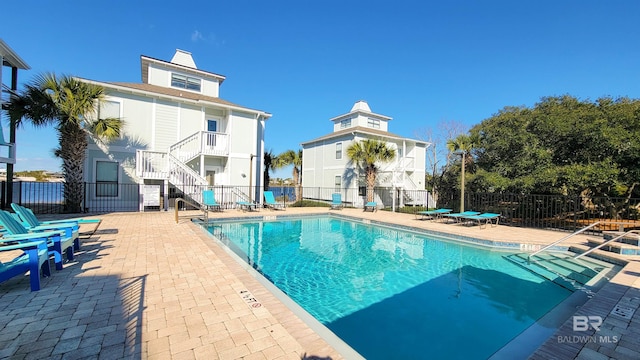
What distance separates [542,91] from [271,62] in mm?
18639

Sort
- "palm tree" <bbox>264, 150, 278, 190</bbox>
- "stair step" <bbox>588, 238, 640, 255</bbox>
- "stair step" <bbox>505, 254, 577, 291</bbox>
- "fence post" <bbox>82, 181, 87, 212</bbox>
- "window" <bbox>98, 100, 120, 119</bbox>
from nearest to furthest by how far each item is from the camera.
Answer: "stair step" <bbox>505, 254, 577, 291</bbox>
"stair step" <bbox>588, 238, 640, 255</bbox>
"fence post" <bbox>82, 181, 87, 212</bbox>
"window" <bbox>98, 100, 120, 119</bbox>
"palm tree" <bbox>264, 150, 278, 190</bbox>

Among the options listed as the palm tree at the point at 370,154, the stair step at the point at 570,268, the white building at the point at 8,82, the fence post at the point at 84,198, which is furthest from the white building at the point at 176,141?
the stair step at the point at 570,268

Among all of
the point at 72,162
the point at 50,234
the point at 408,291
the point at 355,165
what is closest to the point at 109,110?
the point at 72,162

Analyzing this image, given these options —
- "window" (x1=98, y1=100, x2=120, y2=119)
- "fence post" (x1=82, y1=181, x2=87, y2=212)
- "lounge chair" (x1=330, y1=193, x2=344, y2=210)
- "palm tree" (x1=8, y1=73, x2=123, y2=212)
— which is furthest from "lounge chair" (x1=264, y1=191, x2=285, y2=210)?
"window" (x1=98, y1=100, x2=120, y2=119)

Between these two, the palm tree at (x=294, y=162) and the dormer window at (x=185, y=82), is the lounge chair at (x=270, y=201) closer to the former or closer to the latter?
the palm tree at (x=294, y=162)

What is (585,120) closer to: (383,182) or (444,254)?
(444,254)

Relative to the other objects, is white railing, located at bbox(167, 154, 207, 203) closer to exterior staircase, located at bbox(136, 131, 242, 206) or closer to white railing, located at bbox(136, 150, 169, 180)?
exterior staircase, located at bbox(136, 131, 242, 206)

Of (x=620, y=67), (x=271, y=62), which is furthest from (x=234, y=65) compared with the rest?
(x=620, y=67)

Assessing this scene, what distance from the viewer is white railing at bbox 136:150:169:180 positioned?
13.7 metres

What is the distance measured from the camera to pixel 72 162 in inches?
488

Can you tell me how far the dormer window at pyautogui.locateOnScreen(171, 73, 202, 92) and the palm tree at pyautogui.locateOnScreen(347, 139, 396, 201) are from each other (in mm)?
11803

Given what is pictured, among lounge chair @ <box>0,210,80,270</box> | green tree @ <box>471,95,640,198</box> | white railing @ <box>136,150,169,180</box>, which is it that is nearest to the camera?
lounge chair @ <box>0,210,80,270</box>

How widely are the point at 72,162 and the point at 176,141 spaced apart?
499 cm

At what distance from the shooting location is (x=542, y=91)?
18.0 metres
